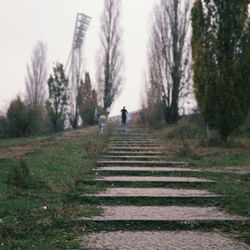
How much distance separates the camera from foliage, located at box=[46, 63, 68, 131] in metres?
40.0

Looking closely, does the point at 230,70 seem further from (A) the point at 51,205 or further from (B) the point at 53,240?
(B) the point at 53,240

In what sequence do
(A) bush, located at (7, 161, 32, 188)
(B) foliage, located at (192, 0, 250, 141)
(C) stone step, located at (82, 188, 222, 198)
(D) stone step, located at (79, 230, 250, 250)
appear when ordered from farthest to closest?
1. (B) foliage, located at (192, 0, 250, 141)
2. (A) bush, located at (7, 161, 32, 188)
3. (C) stone step, located at (82, 188, 222, 198)
4. (D) stone step, located at (79, 230, 250, 250)

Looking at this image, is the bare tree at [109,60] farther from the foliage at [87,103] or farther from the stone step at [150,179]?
the stone step at [150,179]

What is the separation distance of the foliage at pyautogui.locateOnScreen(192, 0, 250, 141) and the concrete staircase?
551 centimetres

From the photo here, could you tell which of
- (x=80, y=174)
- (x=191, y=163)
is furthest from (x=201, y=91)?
(x=80, y=174)

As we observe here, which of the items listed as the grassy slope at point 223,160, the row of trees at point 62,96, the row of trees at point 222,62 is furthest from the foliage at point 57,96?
the row of trees at point 222,62

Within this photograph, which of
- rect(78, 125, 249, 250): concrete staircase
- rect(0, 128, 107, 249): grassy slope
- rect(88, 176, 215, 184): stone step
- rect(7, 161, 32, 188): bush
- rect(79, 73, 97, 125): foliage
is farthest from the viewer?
rect(79, 73, 97, 125): foliage

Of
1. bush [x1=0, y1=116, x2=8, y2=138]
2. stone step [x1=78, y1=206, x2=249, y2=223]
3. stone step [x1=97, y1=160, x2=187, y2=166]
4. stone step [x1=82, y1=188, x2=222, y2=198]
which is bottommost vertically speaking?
stone step [x1=78, y1=206, x2=249, y2=223]

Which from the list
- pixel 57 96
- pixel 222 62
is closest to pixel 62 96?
pixel 57 96

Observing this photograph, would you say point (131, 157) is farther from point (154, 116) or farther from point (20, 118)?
point (154, 116)

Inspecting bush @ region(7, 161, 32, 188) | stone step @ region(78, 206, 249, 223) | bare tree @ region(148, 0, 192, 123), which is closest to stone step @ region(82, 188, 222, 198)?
stone step @ region(78, 206, 249, 223)

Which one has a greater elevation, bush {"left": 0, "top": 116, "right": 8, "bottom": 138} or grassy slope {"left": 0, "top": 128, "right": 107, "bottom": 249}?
bush {"left": 0, "top": 116, "right": 8, "bottom": 138}

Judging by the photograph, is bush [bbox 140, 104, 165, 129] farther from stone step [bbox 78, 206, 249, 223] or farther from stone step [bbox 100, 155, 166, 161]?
stone step [bbox 78, 206, 249, 223]

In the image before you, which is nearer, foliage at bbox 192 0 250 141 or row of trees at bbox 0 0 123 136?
foliage at bbox 192 0 250 141
